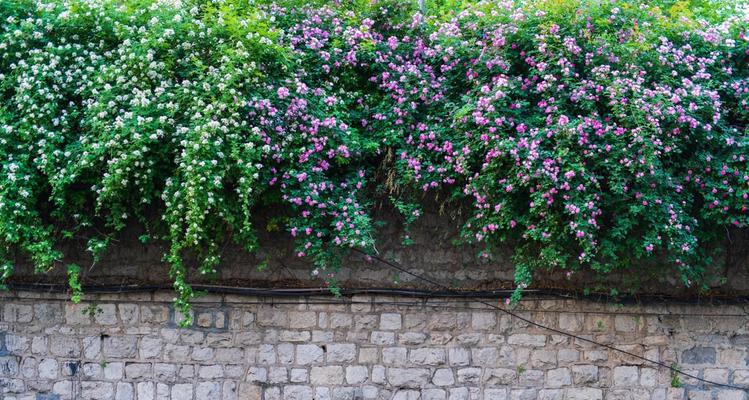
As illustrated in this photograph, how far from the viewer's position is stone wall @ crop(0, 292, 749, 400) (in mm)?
5945

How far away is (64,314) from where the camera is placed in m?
6.04

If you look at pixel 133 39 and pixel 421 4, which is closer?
pixel 133 39

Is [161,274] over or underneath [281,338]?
over

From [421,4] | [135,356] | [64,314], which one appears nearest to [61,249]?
[64,314]

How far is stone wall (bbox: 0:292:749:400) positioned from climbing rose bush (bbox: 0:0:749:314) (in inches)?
17.0

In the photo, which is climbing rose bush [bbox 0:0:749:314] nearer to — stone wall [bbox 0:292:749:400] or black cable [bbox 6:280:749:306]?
black cable [bbox 6:280:749:306]

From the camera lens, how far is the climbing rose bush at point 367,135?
17.4 feet

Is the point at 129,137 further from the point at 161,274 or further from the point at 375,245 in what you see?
the point at 375,245

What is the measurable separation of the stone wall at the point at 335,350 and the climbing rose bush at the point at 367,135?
433 millimetres

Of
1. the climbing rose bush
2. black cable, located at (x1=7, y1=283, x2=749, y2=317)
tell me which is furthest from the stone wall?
the climbing rose bush

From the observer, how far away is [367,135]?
6109mm

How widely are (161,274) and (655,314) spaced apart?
13.8ft

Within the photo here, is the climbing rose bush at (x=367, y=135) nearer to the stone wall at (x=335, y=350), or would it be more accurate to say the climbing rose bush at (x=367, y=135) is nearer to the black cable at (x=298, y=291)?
the black cable at (x=298, y=291)

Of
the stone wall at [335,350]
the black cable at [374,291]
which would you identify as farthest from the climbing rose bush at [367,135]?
the stone wall at [335,350]
